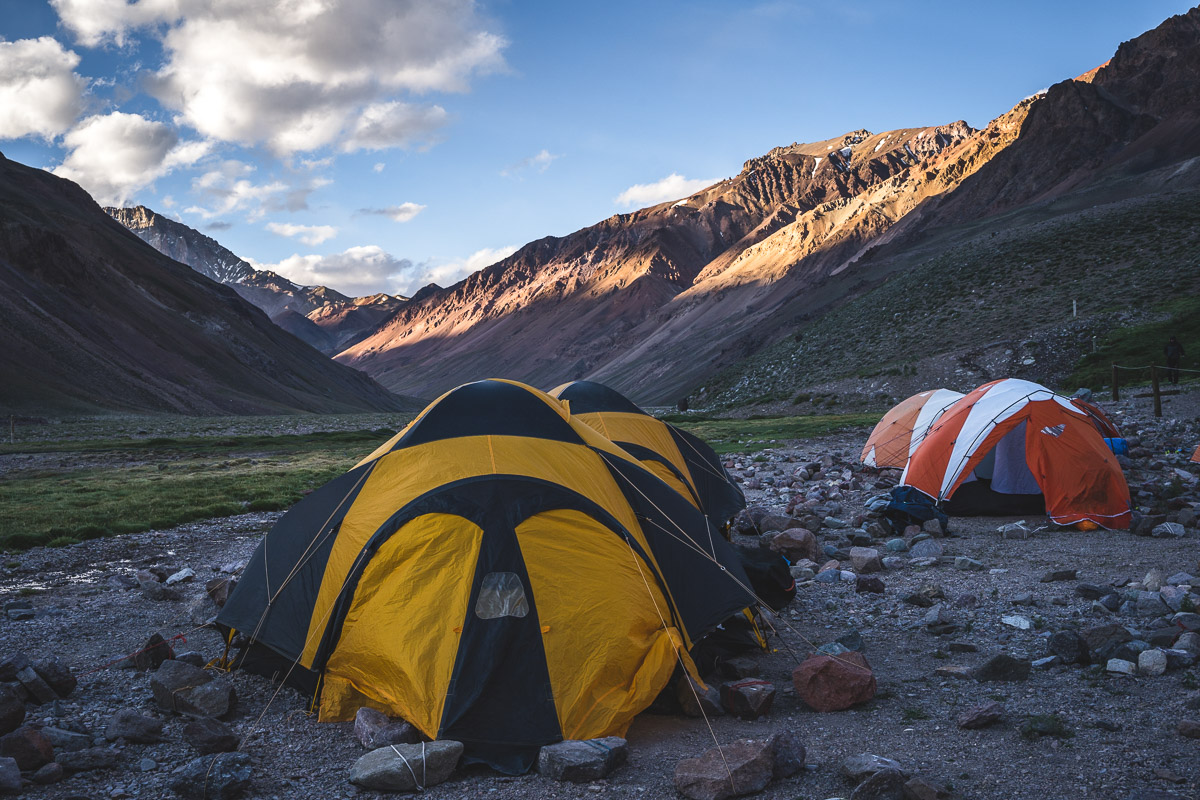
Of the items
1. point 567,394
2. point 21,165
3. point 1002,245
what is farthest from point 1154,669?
point 21,165

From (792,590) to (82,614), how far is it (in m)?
8.44

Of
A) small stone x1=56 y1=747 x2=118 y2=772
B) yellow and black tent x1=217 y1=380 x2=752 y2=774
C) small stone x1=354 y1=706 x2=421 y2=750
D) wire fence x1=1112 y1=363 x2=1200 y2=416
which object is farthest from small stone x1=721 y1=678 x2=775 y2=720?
wire fence x1=1112 y1=363 x2=1200 y2=416

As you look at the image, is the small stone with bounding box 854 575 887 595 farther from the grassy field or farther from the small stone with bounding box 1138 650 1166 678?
the grassy field

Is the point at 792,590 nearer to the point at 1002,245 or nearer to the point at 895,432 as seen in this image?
the point at 895,432

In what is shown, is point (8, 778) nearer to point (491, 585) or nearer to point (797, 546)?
point (491, 585)

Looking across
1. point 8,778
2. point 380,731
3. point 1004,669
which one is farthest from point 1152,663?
point 8,778

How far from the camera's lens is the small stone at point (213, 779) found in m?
4.89

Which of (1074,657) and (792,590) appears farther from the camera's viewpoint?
(792,590)

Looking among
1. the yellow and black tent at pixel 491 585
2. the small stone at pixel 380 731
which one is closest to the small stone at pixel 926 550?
the yellow and black tent at pixel 491 585

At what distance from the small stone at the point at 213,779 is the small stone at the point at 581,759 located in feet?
6.49

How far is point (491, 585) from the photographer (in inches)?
241

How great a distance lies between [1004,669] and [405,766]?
487cm

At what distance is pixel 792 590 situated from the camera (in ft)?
29.0

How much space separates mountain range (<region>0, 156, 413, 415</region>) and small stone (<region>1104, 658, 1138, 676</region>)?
73.4m
